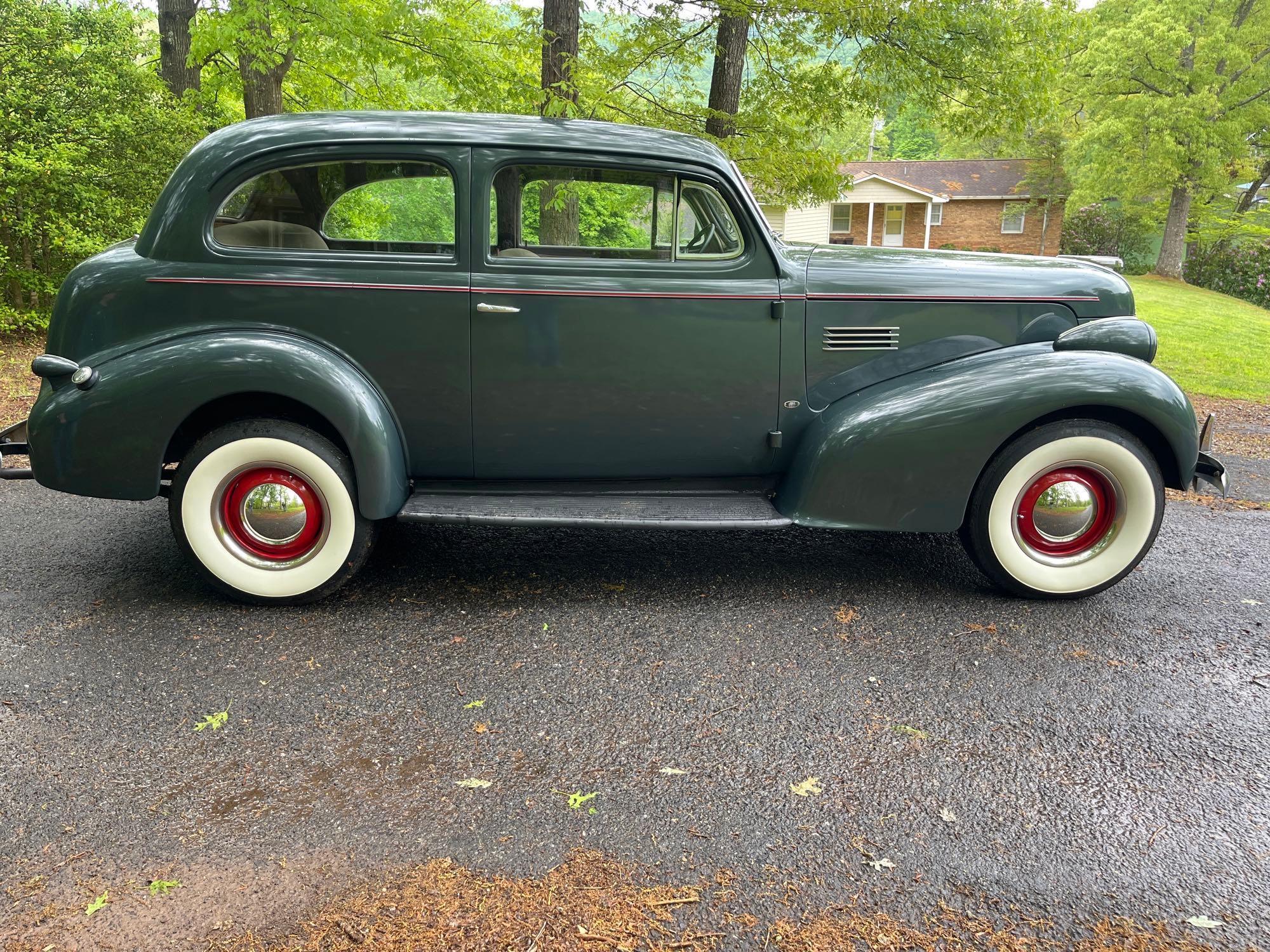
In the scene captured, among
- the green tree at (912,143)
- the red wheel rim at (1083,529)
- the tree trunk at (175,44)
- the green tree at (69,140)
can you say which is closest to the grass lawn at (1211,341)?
the red wheel rim at (1083,529)

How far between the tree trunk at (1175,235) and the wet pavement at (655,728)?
3107 cm

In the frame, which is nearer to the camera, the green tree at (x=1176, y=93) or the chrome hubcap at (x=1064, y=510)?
the chrome hubcap at (x=1064, y=510)

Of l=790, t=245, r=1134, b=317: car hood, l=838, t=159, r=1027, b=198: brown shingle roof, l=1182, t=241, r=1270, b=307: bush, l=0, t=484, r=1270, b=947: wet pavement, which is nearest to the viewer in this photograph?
l=0, t=484, r=1270, b=947: wet pavement

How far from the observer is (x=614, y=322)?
3.78 meters

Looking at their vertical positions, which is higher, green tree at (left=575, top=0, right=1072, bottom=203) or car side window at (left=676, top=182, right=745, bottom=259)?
green tree at (left=575, top=0, right=1072, bottom=203)

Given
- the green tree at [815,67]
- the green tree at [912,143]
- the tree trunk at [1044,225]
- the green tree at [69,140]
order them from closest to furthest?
the green tree at [815,67] < the green tree at [69,140] < the tree trunk at [1044,225] < the green tree at [912,143]

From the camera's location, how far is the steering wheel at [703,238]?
390cm

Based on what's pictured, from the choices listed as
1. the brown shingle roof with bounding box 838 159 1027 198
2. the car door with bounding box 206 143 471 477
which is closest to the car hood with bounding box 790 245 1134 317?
the car door with bounding box 206 143 471 477

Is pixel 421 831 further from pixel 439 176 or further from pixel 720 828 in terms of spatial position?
pixel 439 176

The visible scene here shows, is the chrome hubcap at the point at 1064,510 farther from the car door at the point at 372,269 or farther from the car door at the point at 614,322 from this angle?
the car door at the point at 372,269

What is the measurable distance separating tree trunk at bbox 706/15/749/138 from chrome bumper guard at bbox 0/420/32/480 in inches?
236

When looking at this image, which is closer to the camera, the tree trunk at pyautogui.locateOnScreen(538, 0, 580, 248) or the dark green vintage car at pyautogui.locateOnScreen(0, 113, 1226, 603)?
the dark green vintage car at pyautogui.locateOnScreen(0, 113, 1226, 603)

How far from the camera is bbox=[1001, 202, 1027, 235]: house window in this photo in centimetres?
3512

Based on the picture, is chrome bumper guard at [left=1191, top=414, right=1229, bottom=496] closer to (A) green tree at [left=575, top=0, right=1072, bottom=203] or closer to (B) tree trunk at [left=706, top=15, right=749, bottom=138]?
(A) green tree at [left=575, top=0, right=1072, bottom=203]
